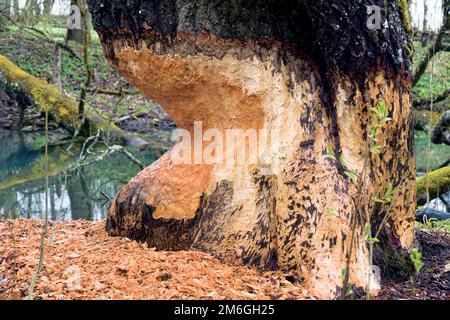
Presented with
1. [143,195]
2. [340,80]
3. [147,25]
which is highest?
[147,25]

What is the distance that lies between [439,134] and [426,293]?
19.0ft

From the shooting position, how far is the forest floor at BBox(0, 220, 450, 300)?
2707mm

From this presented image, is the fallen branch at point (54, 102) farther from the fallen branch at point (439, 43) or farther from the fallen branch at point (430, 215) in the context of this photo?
the fallen branch at point (430, 215)

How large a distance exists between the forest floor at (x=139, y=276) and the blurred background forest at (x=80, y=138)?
3.92 feet

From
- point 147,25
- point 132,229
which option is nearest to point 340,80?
point 147,25

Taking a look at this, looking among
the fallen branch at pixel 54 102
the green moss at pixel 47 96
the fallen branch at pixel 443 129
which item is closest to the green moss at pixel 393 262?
the fallen branch at pixel 443 129

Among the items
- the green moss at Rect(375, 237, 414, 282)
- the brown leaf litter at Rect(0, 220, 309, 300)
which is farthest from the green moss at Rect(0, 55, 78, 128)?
the green moss at Rect(375, 237, 414, 282)

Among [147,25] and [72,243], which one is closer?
[147,25]

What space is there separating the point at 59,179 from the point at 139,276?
23.5 ft

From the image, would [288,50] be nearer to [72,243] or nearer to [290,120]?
[290,120]

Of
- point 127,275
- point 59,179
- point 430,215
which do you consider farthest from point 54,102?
point 127,275

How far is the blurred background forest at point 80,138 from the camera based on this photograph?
841 centimetres

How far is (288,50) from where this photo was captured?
3.20m

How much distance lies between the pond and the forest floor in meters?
3.88
